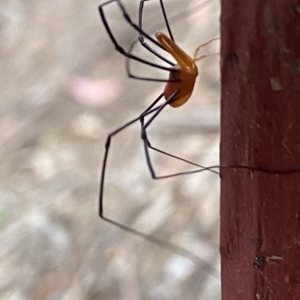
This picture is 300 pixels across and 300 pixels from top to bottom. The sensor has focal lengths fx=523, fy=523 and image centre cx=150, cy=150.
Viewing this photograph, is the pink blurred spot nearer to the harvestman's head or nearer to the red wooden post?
the harvestman's head

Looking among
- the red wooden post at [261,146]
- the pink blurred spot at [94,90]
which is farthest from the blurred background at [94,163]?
the red wooden post at [261,146]

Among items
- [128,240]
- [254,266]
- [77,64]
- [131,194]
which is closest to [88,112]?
[77,64]

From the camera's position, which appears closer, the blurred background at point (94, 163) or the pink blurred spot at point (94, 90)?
the blurred background at point (94, 163)

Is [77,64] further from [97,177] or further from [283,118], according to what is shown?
[283,118]

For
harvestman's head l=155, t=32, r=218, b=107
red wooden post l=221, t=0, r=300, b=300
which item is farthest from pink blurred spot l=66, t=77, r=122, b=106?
red wooden post l=221, t=0, r=300, b=300

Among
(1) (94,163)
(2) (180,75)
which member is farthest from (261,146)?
(1) (94,163)

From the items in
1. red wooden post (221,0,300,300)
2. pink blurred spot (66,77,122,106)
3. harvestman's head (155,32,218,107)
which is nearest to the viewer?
red wooden post (221,0,300,300)

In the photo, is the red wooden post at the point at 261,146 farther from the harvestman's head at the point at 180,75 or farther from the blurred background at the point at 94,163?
the blurred background at the point at 94,163
